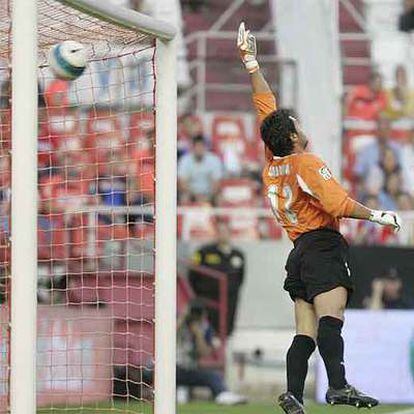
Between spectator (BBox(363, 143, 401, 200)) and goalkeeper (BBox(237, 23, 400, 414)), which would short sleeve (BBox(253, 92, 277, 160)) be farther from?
spectator (BBox(363, 143, 401, 200))

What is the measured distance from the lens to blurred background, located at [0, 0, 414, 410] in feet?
50.8

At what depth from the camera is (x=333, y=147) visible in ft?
57.0

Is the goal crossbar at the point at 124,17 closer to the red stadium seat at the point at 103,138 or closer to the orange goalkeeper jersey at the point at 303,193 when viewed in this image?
the orange goalkeeper jersey at the point at 303,193

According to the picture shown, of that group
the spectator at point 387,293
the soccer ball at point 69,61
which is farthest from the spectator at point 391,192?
the soccer ball at point 69,61

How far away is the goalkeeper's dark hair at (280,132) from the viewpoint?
873 centimetres

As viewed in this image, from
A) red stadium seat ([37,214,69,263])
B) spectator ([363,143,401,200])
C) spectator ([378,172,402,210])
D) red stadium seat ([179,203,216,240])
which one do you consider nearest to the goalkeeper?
red stadium seat ([37,214,69,263])

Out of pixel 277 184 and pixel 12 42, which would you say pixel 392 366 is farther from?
pixel 12 42

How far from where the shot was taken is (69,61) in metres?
8.46

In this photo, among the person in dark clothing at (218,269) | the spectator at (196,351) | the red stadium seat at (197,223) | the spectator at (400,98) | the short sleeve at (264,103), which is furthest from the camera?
the spectator at (400,98)

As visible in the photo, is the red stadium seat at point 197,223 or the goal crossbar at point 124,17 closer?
the goal crossbar at point 124,17

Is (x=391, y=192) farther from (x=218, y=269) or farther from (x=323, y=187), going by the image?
(x=323, y=187)

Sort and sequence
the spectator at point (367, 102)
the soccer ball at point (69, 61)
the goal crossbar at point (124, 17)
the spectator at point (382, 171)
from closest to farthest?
the goal crossbar at point (124, 17), the soccer ball at point (69, 61), the spectator at point (382, 171), the spectator at point (367, 102)

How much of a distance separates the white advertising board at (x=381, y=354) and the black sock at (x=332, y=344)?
720cm

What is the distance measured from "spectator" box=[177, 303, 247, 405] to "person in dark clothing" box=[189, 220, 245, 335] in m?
0.21
